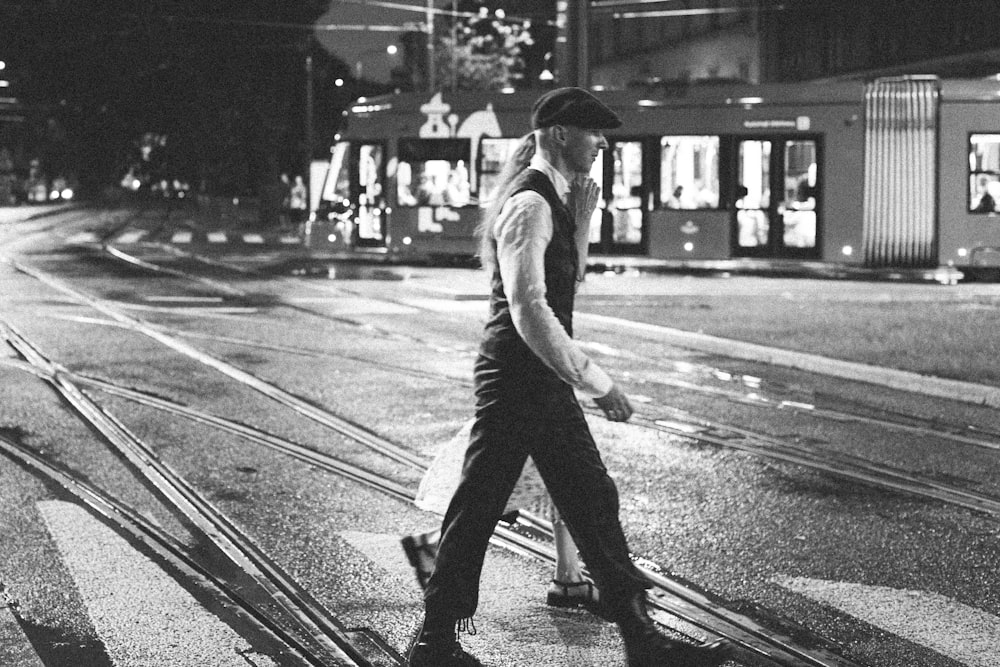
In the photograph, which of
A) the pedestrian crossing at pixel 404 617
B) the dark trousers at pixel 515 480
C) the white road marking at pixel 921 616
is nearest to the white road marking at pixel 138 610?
the pedestrian crossing at pixel 404 617

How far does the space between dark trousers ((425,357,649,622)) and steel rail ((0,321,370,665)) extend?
479mm

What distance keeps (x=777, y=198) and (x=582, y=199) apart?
75.8ft

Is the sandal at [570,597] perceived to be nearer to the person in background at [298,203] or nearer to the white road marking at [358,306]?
the white road marking at [358,306]

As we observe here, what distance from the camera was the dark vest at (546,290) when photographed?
16.8 ft

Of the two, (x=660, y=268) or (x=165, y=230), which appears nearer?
(x=660, y=268)

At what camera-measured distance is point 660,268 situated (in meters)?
30.2

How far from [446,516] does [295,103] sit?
67396 mm

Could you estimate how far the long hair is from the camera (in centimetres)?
517

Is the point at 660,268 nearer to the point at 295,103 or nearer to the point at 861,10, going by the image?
the point at 861,10

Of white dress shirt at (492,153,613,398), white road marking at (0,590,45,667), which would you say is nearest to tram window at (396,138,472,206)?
white road marking at (0,590,45,667)


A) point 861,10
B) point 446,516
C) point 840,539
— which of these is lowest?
point 840,539

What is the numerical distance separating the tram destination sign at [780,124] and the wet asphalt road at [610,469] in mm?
11171

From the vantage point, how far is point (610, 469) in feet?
29.6

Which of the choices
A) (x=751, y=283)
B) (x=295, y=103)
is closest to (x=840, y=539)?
(x=751, y=283)
